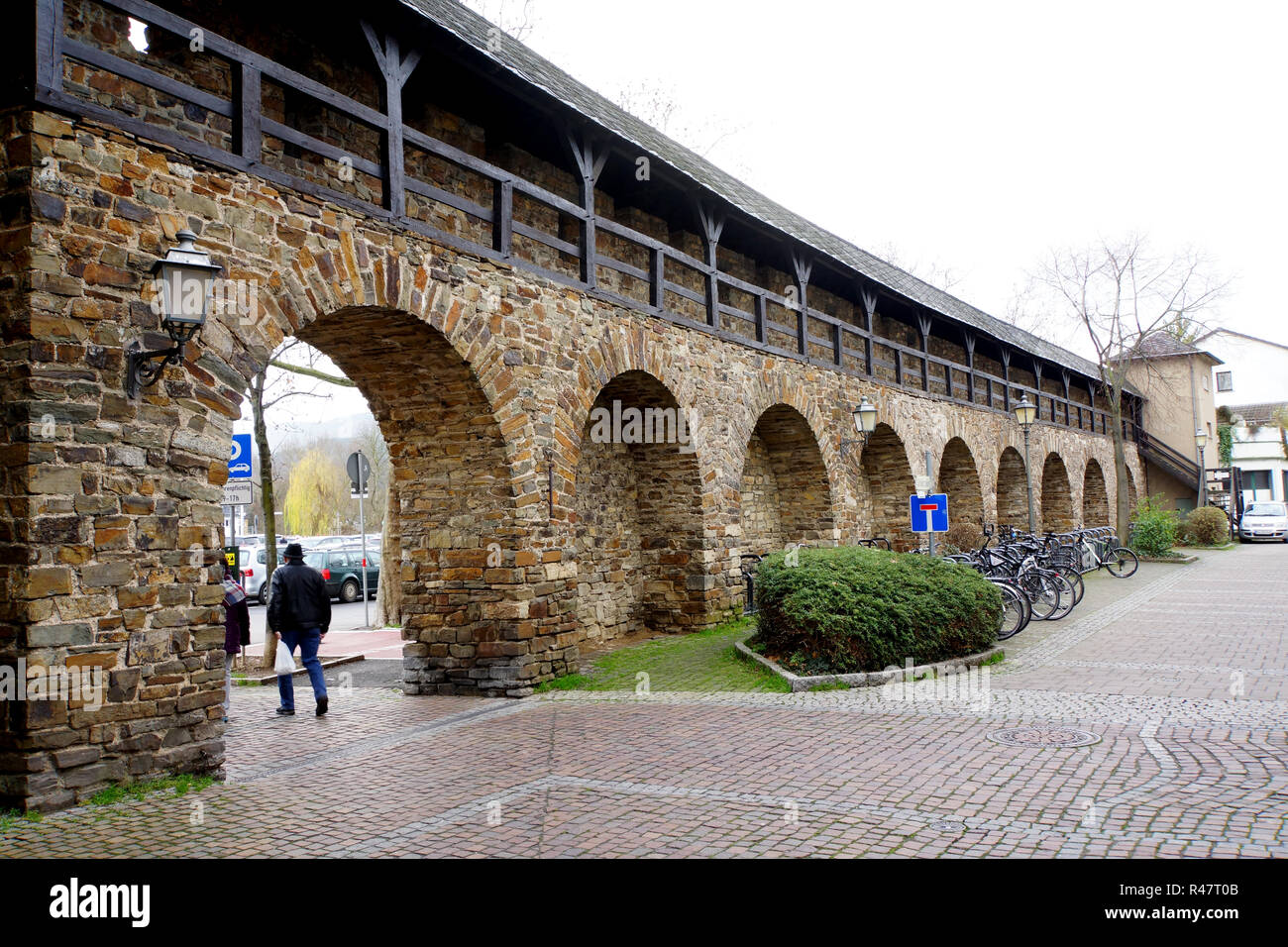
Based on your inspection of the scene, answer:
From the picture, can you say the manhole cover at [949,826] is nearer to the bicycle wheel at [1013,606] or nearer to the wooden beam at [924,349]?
the bicycle wheel at [1013,606]

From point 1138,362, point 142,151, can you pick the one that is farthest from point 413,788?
point 1138,362

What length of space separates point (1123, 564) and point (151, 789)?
63.0 ft

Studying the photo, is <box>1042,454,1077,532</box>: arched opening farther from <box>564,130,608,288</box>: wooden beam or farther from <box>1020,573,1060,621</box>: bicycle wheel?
<box>564,130,608,288</box>: wooden beam

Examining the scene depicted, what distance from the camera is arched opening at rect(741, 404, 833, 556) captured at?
1499 centimetres

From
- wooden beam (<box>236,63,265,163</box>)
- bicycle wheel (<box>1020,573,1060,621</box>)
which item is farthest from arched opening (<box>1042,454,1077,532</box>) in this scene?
wooden beam (<box>236,63,265,163</box>)

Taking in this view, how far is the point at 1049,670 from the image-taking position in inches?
338

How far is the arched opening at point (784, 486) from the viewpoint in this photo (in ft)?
49.2

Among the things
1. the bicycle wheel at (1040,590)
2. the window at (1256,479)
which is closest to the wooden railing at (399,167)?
the bicycle wheel at (1040,590)

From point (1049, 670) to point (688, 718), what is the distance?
3788 millimetres

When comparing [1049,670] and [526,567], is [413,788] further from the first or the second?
[1049,670]

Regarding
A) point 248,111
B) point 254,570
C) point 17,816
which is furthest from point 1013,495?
point 17,816

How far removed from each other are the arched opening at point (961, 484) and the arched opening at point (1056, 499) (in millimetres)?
7531

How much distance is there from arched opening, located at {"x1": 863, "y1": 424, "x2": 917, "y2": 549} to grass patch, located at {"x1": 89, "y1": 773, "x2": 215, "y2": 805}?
14.6 metres

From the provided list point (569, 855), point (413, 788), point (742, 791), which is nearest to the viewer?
point (569, 855)
